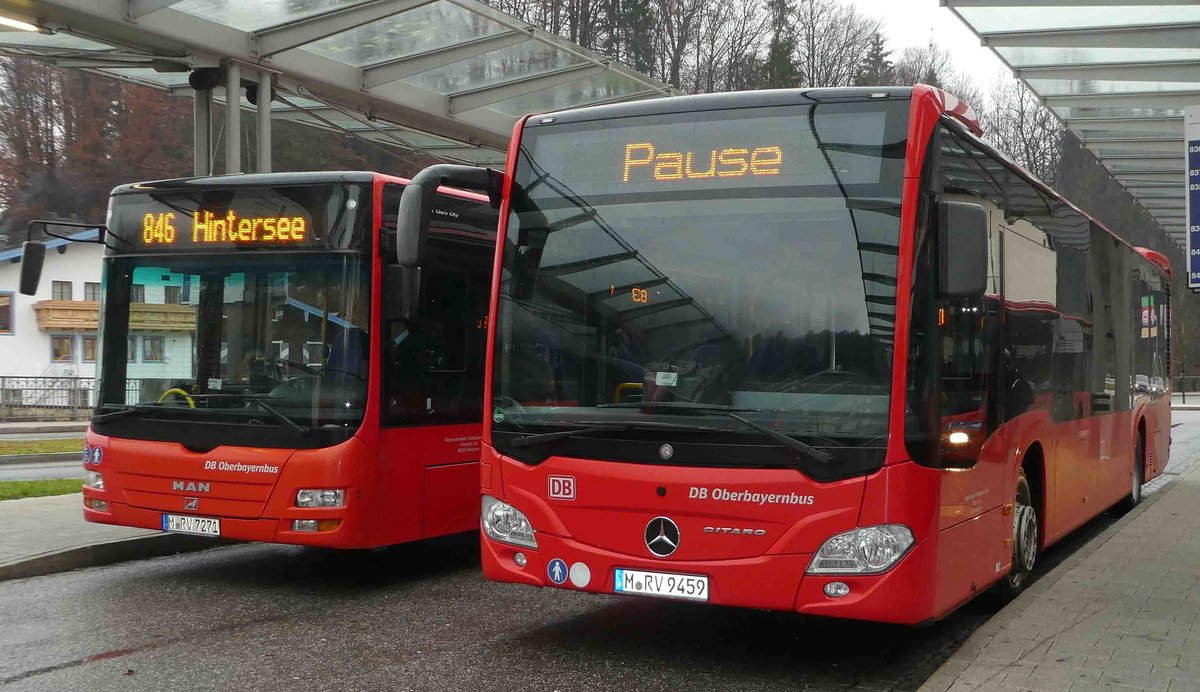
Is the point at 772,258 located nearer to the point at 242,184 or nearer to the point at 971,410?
the point at 971,410

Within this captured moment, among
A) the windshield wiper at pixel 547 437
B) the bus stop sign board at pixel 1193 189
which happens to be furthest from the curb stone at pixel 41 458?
the bus stop sign board at pixel 1193 189

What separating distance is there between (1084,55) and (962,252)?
12144 millimetres

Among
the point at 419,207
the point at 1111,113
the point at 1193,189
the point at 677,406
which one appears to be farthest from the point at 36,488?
the point at 1111,113

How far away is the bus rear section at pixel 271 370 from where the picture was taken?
8344mm

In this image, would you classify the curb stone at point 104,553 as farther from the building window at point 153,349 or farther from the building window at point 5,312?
the building window at point 5,312

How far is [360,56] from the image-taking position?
1398 cm

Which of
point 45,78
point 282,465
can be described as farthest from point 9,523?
point 45,78

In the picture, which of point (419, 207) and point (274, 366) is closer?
point (419, 207)

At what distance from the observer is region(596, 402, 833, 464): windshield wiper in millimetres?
5836

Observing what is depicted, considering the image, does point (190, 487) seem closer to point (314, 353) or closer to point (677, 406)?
point (314, 353)

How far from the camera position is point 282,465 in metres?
8.29

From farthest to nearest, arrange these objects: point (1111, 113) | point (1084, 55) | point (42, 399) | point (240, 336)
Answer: point (42, 399)
point (1111, 113)
point (1084, 55)
point (240, 336)

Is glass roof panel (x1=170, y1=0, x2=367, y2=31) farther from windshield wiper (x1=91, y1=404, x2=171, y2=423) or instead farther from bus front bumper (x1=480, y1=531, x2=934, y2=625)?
bus front bumper (x1=480, y1=531, x2=934, y2=625)

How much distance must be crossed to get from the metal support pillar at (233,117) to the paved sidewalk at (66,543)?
12.0 ft
